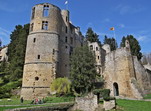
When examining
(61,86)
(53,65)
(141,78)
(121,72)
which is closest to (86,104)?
(61,86)

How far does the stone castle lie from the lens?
23150 mm

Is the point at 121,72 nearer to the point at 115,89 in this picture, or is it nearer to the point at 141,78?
the point at 115,89

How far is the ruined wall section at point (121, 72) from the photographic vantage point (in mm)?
22348

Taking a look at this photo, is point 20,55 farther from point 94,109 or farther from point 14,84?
point 94,109

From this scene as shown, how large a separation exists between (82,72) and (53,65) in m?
6.01

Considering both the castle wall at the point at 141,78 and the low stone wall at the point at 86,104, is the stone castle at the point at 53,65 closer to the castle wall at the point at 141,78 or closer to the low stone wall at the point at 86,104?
the castle wall at the point at 141,78

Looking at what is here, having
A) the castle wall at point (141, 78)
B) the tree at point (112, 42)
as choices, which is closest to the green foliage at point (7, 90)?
the castle wall at point (141, 78)

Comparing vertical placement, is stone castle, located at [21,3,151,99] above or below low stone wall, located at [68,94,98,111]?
above

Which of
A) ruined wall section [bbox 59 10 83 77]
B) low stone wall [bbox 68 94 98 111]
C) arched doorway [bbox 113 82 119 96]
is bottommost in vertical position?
low stone wall [bbox 68 94 98 111]

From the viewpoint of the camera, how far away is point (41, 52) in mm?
25547

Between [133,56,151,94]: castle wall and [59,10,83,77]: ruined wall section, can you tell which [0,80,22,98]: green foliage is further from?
[133,56,151,94]: castle wall

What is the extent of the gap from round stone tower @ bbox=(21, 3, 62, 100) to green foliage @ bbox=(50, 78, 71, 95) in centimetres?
145

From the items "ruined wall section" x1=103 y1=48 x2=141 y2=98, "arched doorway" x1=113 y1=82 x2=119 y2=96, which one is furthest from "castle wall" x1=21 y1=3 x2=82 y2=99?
"arched doorway" x1=113 y1=82 x2=119 y2=96

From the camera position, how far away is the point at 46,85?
78.3 feet
